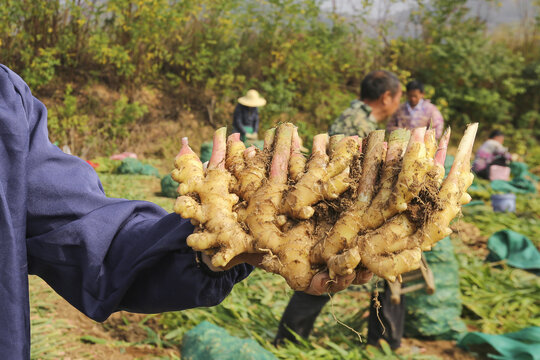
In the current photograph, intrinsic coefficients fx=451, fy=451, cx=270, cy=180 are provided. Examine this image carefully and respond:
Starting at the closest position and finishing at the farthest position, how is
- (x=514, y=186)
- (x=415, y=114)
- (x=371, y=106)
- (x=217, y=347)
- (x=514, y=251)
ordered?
(x=217, y=347), (x=371, y=106), (x=514, y=251), (x=415, y=114), (x=514, y=186)

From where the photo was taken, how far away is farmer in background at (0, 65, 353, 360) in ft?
3.88

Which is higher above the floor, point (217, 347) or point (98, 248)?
point (98, 248)

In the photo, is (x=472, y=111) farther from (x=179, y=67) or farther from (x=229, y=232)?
(x=229, y=232)

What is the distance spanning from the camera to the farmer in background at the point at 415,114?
17.5ft

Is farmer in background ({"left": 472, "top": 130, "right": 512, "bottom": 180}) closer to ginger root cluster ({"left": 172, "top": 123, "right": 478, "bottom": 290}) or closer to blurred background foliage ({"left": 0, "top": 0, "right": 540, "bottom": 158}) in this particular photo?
blurred background foliage ({"left": 0, "top": 0, "right": 540, "bottom": 158})

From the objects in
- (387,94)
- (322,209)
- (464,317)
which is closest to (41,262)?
(322,209)

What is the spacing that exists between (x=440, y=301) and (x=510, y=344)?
57 cm

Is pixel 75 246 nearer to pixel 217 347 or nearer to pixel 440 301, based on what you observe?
pixel 217 347

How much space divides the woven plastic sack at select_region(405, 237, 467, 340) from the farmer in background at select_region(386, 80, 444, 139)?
6.56ft

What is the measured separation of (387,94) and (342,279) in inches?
122

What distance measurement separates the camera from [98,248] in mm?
1239

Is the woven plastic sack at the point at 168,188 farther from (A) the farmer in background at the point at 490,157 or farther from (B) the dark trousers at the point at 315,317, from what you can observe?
(A) the farmer in background at the point at 490,157

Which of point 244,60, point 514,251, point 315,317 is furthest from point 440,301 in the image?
point 244,60

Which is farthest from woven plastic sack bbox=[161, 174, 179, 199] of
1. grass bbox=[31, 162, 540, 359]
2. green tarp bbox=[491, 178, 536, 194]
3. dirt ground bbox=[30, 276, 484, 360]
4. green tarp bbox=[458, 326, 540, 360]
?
green tarp bbox=[491, 178, 536, 194]
